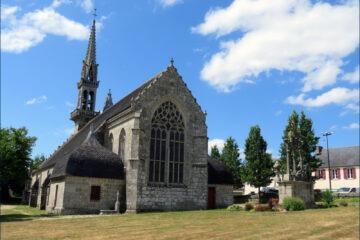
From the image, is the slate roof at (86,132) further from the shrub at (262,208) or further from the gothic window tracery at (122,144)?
the shrub at (262,208)

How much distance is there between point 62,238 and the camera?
1360 centimetres

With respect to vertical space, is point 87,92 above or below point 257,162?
above

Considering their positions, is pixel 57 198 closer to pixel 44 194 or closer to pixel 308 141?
pixel 44 194

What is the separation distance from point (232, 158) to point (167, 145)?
1038 inches

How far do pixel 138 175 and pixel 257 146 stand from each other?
831 inches

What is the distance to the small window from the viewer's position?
27.9 metres

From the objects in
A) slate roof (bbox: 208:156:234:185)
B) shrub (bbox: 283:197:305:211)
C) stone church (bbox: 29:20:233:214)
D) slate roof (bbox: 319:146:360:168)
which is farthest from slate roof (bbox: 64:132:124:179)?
slate roof (bbox: 319:146:360:168)

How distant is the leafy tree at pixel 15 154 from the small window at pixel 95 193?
23.1m

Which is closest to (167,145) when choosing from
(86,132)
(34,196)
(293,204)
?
(293,204)

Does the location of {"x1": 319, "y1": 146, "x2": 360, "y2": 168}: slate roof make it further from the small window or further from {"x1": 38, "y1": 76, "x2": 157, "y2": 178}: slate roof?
the small window

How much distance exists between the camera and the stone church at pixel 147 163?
27703mm

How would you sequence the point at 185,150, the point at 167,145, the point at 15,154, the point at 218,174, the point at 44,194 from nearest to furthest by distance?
1. the point at 167,145
2. the point at 185,150
3. the point at 218,174
4. the point at 44,194
5. the point at 15,154

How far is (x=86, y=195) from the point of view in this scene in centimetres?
2764

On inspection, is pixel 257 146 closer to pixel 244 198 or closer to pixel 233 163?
pixel 244 198
